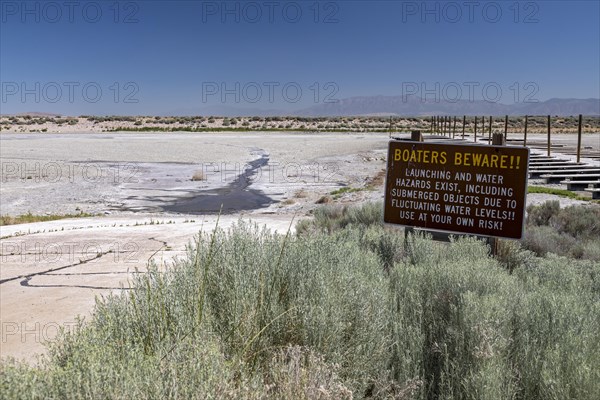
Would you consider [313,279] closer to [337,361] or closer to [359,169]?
[337,361]

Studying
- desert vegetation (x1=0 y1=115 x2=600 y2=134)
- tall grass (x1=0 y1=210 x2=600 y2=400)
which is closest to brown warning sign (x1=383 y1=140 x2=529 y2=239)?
tall grass (x1=0 y1=210 x2=600 y2=400)

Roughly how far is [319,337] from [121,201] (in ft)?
63.9

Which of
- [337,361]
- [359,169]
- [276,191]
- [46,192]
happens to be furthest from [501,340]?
[359,169]

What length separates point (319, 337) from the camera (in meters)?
4.14

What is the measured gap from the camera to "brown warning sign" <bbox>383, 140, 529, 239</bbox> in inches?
292

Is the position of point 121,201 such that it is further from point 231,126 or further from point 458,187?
point 231,126

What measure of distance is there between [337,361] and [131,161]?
115 ft

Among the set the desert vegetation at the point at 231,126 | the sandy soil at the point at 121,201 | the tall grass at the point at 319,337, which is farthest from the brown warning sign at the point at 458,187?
the desert vegetation at the point at 231,126

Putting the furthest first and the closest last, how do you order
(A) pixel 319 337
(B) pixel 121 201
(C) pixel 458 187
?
1. (B) pixel 121 201
2. (C) pixel 458 187
3. (A) pixel 319 337

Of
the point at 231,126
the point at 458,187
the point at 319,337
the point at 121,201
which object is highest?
the point at 231,126

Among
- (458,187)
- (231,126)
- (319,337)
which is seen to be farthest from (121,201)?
(231,126)

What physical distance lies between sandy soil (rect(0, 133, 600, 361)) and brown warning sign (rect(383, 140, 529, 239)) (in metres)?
2.84

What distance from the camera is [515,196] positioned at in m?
7.37

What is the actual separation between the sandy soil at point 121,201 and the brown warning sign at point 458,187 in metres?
2.84
